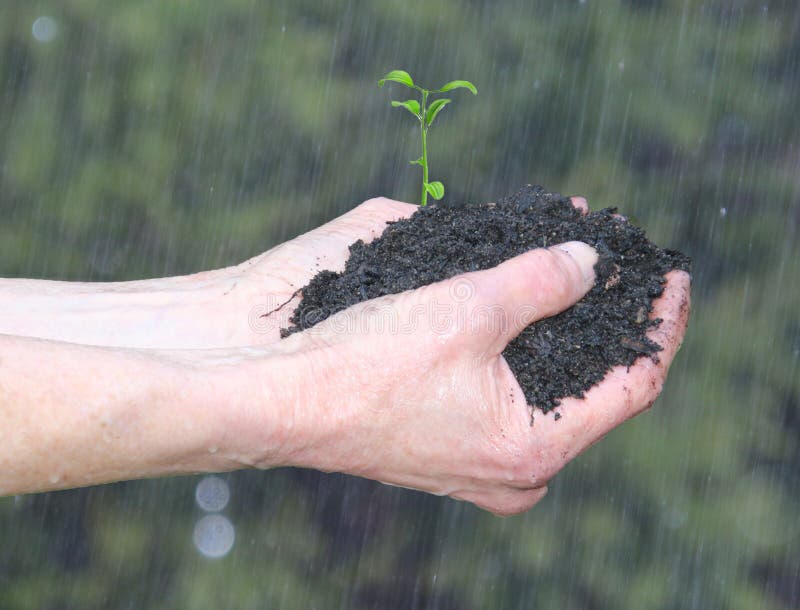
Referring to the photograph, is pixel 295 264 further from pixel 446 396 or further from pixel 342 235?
pixel 446 396

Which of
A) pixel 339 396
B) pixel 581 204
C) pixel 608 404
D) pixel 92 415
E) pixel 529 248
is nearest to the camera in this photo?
pixel 92 415

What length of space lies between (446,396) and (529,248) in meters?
0.38

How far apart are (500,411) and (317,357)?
0.30m

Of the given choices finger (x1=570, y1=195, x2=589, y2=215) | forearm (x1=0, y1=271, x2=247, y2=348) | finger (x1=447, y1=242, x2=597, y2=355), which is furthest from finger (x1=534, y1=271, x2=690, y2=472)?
forearm (x1=0, y1=271, x2=247, y2=348)

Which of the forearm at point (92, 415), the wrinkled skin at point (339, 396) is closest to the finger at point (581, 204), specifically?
the wrinkled skin at point (339, 396)

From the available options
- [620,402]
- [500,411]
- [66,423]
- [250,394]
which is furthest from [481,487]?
[66,423]

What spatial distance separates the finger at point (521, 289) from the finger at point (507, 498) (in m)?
0.25

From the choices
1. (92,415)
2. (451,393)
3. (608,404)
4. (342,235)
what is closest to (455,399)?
(451,393)

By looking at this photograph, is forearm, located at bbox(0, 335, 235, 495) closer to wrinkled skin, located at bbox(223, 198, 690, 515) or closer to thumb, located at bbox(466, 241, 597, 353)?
wrinkled skin, located at bbox(223, 198, 690, 515)

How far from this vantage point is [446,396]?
110cm

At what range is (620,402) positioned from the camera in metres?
1.21

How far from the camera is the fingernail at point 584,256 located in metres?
1.25

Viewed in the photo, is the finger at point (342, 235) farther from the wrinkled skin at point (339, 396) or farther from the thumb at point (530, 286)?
the thumb at point (530, 286)

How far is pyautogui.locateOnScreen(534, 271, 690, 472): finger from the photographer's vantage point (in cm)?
117
